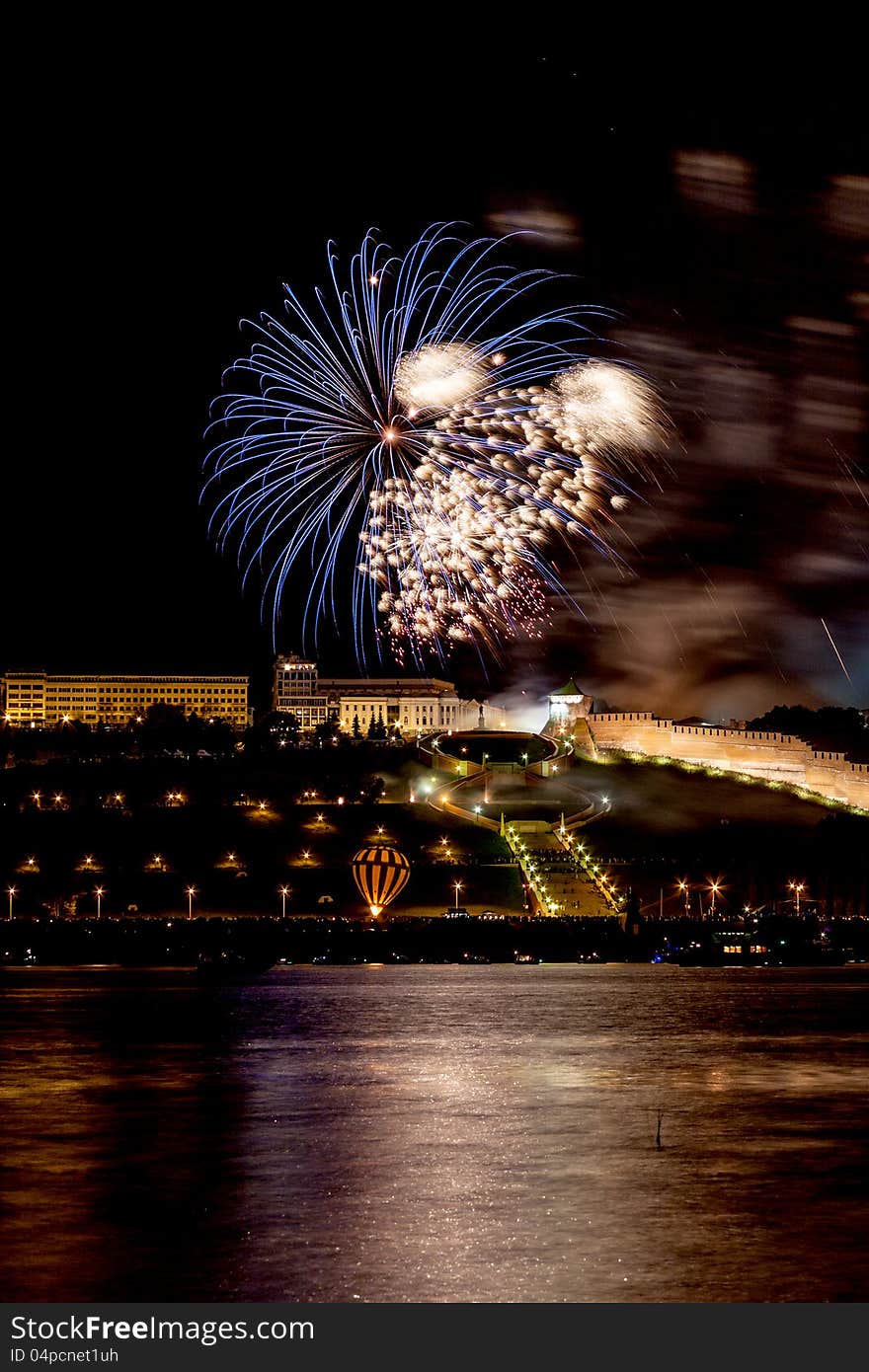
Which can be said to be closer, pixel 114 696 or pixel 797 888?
pixel 797 888

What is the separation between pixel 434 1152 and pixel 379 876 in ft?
151

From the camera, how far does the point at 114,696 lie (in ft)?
576

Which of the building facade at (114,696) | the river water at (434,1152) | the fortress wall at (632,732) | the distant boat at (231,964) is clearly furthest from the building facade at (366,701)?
the river water at (434,1152)

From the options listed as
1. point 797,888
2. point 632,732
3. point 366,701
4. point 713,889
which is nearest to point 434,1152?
point 713,889

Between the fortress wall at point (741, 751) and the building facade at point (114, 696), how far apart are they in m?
63.3

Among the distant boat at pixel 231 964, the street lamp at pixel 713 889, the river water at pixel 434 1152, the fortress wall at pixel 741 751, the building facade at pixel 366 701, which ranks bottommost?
the river water at pixel 434 1152

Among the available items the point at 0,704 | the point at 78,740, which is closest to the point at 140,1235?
the point at 78,740

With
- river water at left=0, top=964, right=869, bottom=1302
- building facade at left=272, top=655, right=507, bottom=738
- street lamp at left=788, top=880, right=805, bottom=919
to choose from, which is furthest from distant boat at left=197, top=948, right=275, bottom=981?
building facade at left=272, top=655, right=507, bottom=738

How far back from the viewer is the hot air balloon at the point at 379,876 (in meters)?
73.0

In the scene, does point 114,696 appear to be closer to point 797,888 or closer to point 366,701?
point 366,701

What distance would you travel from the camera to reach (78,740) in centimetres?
12506

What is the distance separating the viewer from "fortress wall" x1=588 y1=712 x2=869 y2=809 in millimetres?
102500

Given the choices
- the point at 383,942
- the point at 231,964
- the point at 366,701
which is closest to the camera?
the point at 231,964

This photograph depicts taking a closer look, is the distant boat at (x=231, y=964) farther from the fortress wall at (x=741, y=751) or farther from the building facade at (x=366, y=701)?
the building facade at (x=366, y=701)
